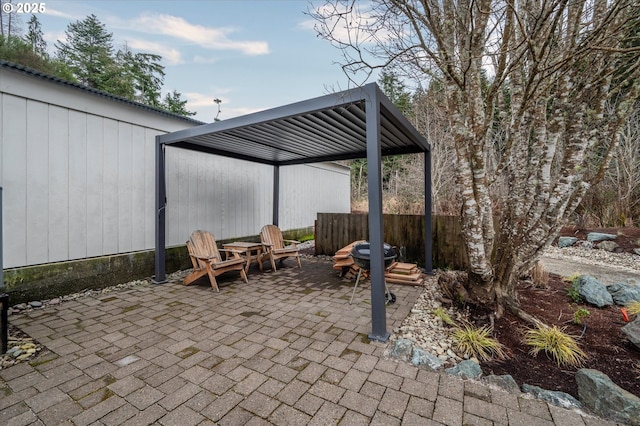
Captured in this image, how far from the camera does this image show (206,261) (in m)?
3.99

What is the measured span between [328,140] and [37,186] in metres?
3.85

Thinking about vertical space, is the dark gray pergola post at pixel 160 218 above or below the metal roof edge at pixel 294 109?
below

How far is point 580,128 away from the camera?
9.08 ft

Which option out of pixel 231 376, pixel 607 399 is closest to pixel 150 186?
pixel 231 376

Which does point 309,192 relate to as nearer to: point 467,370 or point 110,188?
point 110,188

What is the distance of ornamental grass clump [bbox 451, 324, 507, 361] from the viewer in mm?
2234

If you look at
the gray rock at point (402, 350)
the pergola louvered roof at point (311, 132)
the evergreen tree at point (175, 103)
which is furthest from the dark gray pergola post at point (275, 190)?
the evergreen tree at point (175, 103)

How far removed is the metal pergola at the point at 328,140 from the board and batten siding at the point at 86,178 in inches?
14.8

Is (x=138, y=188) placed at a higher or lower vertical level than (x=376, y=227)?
higher

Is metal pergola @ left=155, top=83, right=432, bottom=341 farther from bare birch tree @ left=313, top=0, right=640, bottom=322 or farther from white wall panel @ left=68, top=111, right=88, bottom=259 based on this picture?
white wall panel @ left=68, top=111, right=88, bottom=259

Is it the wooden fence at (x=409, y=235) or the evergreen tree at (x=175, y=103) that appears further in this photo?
the evergreen tree at (x=175, y=103)

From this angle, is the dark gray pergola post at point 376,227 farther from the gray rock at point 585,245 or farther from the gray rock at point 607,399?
the gray rock at point 585,245

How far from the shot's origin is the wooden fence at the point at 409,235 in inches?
199

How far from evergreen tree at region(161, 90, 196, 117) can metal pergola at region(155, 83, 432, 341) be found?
13.9 meters
